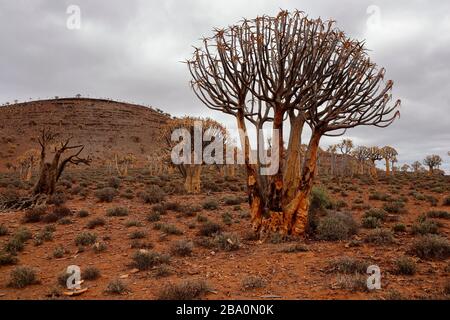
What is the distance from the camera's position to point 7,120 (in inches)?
2372

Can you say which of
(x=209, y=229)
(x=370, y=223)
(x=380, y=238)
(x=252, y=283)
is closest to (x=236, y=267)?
(x=252, y=283)

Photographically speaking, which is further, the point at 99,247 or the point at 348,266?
the point at 99,247

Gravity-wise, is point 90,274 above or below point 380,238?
below

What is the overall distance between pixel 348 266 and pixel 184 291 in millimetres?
2940

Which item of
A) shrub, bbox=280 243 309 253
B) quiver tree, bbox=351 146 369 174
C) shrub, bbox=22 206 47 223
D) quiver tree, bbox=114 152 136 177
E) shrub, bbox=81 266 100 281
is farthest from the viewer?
quiver tree, bbox=351 146 369 174

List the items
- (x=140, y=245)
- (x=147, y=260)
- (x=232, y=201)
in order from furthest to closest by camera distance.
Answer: (x=232, y=201)
(x=140, y=245)
(x=147, y=260)

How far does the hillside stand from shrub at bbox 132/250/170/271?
48218 mm

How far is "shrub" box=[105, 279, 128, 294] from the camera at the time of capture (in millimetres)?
5398

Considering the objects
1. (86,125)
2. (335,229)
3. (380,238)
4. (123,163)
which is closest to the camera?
(380,238)

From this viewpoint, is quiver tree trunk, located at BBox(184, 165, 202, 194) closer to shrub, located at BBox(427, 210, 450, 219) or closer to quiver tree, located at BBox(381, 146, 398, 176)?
shrub, located at BBox(427, 210, 450, 219)

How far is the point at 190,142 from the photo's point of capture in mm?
21297

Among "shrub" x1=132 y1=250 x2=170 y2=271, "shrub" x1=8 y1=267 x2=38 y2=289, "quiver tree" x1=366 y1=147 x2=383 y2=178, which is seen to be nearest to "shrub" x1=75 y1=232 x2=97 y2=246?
"shrub" x1=132 y1=250 x2=170 y2=271

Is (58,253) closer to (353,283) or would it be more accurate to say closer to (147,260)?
(147,260)

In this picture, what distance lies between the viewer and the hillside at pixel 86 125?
55344 millimetres
